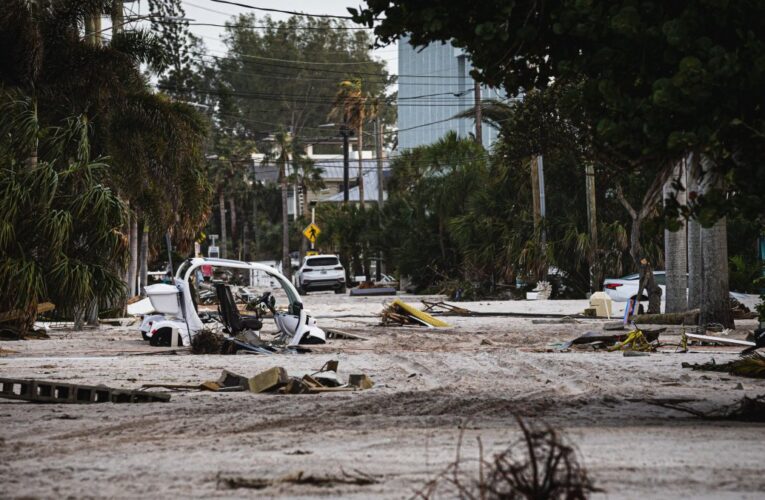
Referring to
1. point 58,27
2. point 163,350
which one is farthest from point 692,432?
point 58,27

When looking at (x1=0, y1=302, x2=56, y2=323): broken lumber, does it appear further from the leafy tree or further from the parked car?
the parked car

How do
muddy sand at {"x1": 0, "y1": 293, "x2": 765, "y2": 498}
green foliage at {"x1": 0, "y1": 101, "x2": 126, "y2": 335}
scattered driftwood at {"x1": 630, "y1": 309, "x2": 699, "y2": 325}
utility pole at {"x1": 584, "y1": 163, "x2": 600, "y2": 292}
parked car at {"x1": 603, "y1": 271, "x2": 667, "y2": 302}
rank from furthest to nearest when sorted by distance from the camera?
utility pole at {"x1": 584, "y1": 163, "x2": 600, "y2": 292}, parked car at {"x1": 603, "y1": 271, "x2": 667, "y2": 302}, scattered driftwood at {"x1": 630, "y1": 309, "x2": 699, "y2": 325}, green foliage at {"x1": 0, "y1": 101, "x2": 126, "y2": 335}, muddy sand at {"x1": 0, "y1": 293, "x2": 765, "y2": 498}

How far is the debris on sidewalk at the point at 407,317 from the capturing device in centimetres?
2714

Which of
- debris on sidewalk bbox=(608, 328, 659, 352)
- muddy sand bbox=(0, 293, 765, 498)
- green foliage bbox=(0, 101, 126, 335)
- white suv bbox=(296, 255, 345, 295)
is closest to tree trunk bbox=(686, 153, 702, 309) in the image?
debris on sidewalk bbox=(608, 328, 659, 352)

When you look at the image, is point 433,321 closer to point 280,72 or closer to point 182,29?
point 182,29

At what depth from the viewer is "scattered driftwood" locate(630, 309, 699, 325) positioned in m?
26.0

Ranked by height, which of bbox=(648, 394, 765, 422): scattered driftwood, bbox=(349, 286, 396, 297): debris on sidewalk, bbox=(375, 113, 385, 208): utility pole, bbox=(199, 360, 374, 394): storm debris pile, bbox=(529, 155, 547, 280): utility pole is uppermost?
bbox=(375, 113, 385, 208): utility pole

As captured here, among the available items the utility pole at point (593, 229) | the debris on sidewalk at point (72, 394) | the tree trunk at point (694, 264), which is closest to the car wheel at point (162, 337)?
the debris on sidewalk at point (72, 394)

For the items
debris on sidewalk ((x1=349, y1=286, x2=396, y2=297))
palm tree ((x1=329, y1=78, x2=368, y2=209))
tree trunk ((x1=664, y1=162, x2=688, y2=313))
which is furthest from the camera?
palm tree ((x1=329, y1=78, x2=368, y2=209))

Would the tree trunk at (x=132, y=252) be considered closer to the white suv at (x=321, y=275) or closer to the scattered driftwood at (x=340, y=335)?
the scattered driftwood at (x=340, y=335)

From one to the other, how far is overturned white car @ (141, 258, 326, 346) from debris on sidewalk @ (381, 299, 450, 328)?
6497 millimetres

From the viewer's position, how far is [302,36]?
356 ft

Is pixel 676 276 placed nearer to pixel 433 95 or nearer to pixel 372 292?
pixel 372 292

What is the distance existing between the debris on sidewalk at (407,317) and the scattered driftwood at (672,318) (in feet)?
14.6
